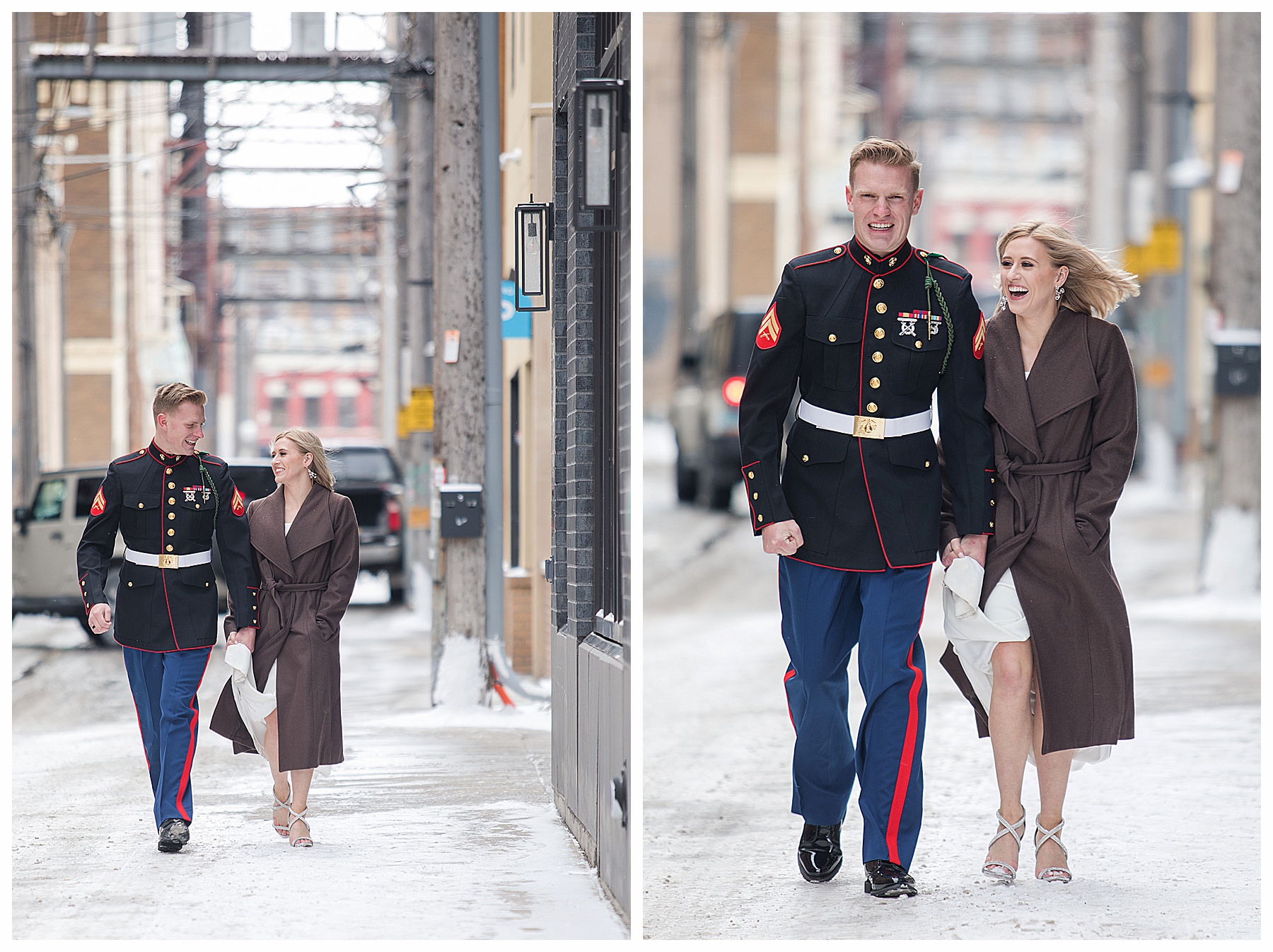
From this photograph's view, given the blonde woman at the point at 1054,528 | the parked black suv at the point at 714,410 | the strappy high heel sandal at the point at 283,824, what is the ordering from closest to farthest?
the blonde woman at the point at 1054,528 < the strappy high heel sandal at the point at 283,824 < the parked black suv at the point at 714,410

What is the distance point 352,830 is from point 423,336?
15.1 metres

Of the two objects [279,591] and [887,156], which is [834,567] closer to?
[887,156]

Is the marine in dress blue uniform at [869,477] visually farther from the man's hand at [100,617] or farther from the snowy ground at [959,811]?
the man's hand at [100,617]

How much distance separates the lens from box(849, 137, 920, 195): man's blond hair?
210 inches

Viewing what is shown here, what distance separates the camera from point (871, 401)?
540 centimetres

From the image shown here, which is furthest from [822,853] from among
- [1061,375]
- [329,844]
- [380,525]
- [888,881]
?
[380,525]

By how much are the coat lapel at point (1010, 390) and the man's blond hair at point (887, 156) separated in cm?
54

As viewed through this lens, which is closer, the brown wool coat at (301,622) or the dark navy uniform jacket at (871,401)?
the dark navy uniform jacket at (871,401)

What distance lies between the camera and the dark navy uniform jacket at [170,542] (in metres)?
6.41

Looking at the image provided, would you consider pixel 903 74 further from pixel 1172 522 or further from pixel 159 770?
pixel 159 770

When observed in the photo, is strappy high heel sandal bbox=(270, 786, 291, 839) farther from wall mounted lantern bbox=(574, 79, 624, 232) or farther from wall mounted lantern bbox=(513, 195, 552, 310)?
wall mounted lantern bbox=(574, 79, 624, 232)

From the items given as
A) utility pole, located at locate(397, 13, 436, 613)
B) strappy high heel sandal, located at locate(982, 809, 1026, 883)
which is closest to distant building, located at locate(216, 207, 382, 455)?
utility pole, located at locate(397, 13, 436, 613)

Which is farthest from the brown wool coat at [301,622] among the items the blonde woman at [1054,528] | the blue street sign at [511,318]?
the blue street sign at [511,318]

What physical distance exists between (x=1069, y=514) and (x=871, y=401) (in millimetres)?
684
